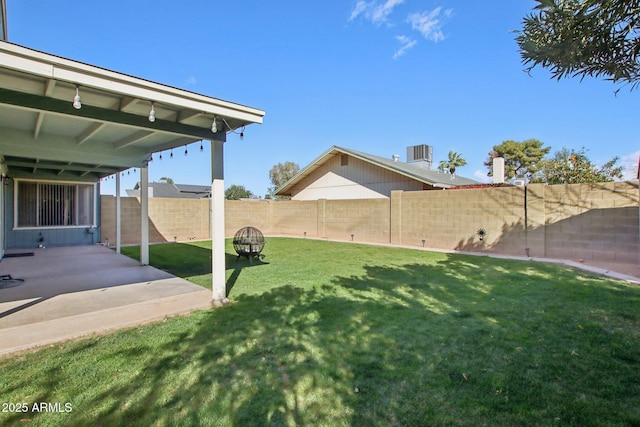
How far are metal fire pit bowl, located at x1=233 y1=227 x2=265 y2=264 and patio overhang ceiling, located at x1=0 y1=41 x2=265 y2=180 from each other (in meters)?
3.45

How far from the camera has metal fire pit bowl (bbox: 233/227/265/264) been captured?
30.2ft

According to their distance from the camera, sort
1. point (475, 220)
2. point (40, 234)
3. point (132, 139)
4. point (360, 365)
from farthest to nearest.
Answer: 1. point (40, 234)
2. point (475, 220)
3. point (132, 139)
4. point (360, 365)

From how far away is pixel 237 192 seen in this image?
52594mm

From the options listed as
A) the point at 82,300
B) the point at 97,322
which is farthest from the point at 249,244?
the point at 97,322

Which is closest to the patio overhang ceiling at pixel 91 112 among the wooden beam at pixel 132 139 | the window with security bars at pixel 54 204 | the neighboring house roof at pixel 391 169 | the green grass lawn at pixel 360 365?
the wooden beam at pixel 132 139

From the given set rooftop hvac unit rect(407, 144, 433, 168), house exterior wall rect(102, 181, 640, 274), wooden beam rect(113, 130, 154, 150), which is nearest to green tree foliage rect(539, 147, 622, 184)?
rooftop hvac unit rect(407, 144, 433, 168)

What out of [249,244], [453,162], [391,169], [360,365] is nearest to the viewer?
[360,365]

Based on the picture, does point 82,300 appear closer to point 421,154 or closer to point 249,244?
point 249,244

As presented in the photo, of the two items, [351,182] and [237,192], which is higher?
[237,192]

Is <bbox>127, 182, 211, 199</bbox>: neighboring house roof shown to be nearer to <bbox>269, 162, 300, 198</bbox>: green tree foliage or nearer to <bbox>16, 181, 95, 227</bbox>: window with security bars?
<bbox>269, 162, 300, 198</bbox>: green tree foliage

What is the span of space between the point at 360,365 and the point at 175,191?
38.2 metres

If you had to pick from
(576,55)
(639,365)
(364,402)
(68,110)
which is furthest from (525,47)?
(68,110)

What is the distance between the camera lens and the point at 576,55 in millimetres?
4652

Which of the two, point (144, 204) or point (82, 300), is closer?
point (82, 300)
